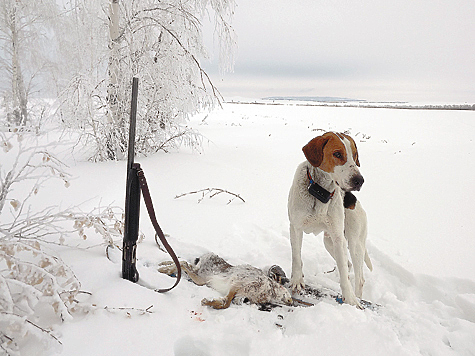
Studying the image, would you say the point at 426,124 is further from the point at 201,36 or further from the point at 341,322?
the point at 341,322

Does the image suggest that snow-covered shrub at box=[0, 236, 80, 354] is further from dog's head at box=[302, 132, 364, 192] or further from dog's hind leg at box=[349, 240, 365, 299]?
dog's hind leg at box=[349, 240, 365, 299]

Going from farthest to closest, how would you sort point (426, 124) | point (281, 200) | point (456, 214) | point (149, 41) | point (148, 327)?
point (426, 124) < point (149, 41) < point (281, 200) < point (456, 214) < point (148, 327)

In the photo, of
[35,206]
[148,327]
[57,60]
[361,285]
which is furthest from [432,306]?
[57,60]

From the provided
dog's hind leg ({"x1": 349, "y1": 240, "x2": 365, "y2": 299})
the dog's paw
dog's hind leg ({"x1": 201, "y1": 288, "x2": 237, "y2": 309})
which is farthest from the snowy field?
the dog's paw

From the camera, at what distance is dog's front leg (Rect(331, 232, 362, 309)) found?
240cm

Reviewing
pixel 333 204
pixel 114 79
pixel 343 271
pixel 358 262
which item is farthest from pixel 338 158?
pixel 114 79

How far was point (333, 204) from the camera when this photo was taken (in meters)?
2.57

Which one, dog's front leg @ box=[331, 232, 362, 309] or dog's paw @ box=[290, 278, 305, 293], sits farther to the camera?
dog's paw @ box=[290, 278, 305, 293]

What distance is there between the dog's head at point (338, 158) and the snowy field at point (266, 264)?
35.4 inches

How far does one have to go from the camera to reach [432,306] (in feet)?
8.27

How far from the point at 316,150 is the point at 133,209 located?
57.4 inches

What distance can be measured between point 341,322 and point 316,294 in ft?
2.69

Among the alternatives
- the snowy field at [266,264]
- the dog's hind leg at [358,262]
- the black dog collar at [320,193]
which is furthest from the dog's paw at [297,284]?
the black dog collar at [320,193]

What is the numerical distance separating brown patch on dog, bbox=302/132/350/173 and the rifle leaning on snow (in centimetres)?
127
